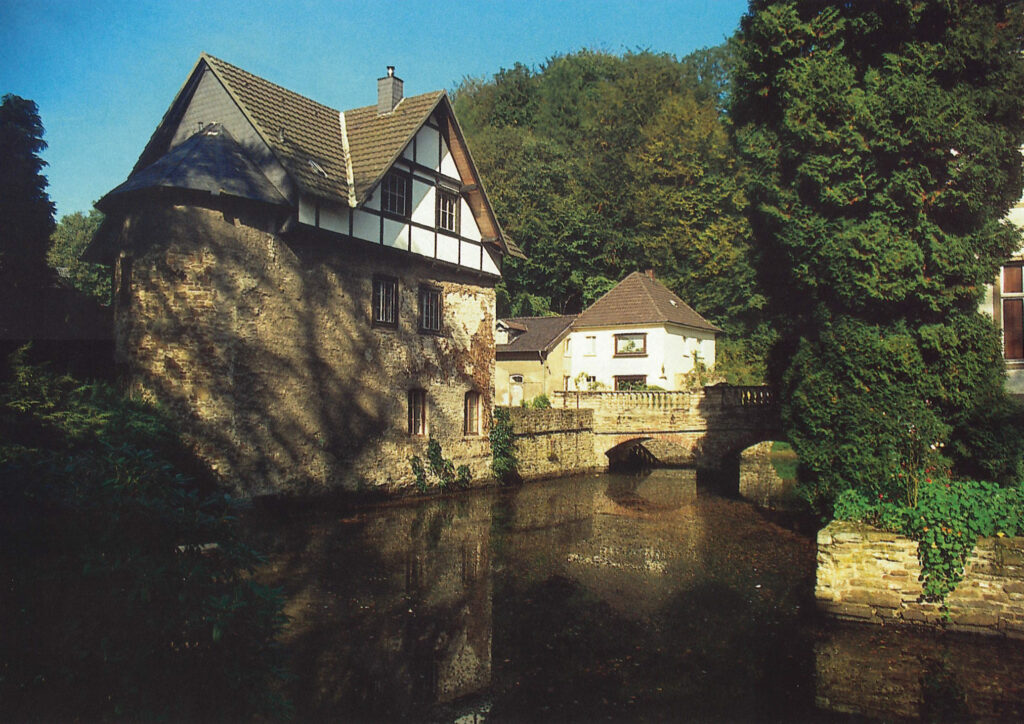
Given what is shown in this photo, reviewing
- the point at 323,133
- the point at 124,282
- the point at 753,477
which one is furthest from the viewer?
the point at 753,477

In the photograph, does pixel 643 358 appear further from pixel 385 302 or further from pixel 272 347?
pixel 272 347

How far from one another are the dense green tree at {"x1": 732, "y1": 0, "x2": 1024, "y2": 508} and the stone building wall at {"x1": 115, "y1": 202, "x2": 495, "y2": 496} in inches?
405

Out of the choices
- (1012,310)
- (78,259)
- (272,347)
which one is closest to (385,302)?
(272,347)

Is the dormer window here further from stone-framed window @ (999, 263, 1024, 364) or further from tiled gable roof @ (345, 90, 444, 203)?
stone-framed window @ (999, 263, 1024, 364)

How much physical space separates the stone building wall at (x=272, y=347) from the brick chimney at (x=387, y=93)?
455 centimetres

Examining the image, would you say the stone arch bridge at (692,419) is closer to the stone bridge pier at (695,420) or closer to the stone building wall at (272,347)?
the stone bridge pier at (695,420)

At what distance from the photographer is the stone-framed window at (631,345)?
36.3 m

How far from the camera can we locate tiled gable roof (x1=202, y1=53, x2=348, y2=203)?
16031 millimetres

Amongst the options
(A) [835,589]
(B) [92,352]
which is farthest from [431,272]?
(A) [835,589]

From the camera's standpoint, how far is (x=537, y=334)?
1499 inches

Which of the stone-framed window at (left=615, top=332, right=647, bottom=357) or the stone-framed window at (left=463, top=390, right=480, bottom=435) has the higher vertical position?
the stone-framed window at (left=615, top=332, right=647, bottom=357)

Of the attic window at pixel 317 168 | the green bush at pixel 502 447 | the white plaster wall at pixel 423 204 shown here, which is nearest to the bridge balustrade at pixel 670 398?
the green bush at pixel 502 447

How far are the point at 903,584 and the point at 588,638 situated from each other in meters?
4.28

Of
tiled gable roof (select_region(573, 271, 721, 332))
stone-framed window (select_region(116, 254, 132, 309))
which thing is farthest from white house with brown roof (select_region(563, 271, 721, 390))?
stone-framed window (select_region(116, 254, 132, 309))
